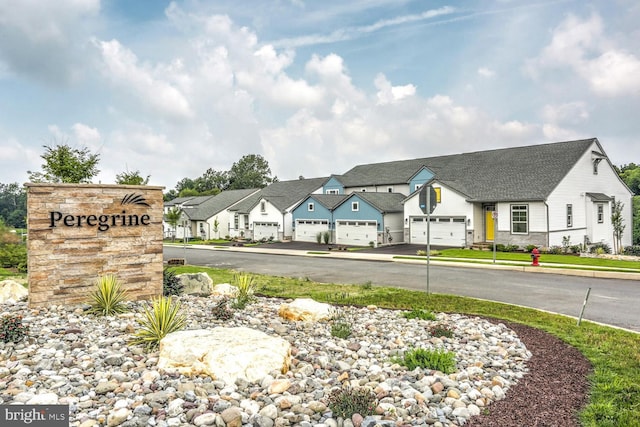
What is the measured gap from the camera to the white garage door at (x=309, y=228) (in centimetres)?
3889

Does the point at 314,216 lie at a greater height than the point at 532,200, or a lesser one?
lesser

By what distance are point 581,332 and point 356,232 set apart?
2800 cm

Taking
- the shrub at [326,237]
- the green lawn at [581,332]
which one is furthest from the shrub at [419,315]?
the shrub at [326,237]

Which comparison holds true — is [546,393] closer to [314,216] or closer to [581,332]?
[581,332]

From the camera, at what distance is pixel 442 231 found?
104 ft

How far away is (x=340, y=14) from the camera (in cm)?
1497

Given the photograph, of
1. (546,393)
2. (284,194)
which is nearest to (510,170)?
(284,194)

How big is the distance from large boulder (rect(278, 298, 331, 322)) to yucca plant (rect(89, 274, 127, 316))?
3311mm

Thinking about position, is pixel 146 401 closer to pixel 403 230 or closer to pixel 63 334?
pixel 63 334

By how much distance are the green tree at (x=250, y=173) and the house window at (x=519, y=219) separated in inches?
2668

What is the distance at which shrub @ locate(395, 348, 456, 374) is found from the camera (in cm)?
556

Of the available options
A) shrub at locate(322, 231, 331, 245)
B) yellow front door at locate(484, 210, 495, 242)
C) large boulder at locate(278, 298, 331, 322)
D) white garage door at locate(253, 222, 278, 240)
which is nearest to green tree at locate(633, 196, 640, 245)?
yellow front door at locate(484, 210, 495, 242)

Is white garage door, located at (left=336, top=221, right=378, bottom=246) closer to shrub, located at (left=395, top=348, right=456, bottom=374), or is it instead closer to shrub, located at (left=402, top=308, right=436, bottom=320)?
shrub, located at (left=402, top=308, right=436, bottom=320)

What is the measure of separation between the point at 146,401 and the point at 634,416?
213 inches
